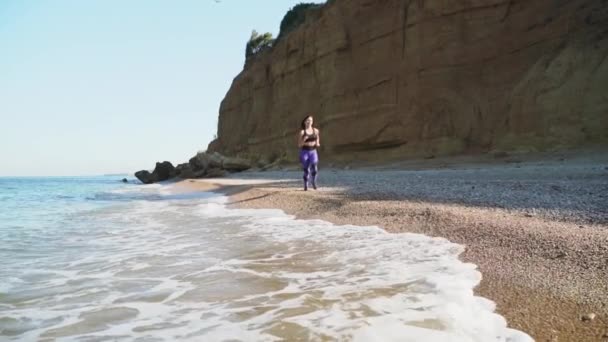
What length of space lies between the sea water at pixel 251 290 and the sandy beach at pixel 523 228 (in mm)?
215

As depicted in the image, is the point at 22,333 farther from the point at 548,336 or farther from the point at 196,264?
the point at 548,336

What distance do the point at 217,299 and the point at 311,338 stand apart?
1045mm

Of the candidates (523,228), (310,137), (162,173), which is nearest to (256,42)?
(162,173)

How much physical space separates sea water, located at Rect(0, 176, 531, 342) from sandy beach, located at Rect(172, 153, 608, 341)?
0.71 feet

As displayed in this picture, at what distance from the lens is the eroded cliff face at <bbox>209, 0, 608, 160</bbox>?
15.2 meters

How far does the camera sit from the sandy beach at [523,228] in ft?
8.41

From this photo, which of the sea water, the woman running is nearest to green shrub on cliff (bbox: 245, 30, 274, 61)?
the woman running

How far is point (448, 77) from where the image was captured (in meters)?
A: 20.1

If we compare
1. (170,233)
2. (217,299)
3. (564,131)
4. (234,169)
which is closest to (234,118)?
(234,169)

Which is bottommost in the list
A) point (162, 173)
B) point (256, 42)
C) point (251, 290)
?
point (251, 290)

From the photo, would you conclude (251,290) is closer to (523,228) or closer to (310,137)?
(523,228)

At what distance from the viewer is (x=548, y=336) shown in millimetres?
2268

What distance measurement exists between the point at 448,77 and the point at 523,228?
1695 centimetres

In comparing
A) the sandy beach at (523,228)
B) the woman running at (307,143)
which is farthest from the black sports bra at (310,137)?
the sandy beach at (523,228)
